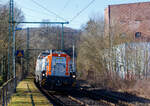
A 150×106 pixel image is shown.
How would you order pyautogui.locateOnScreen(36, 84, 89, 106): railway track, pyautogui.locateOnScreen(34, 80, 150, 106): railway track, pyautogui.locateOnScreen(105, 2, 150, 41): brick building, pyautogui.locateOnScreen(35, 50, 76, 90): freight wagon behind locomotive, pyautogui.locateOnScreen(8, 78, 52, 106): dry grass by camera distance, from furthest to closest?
pyautogui.locateOnScreen(105, 2, 150, 41): brick building < pyautogui.locateOnScreen(35, 50, 76, 90): freight wagon behind locomotive < pyautogui.locateOnScreen(36, 84, 89, 106): railway track < pyautogui.locateOnScreen(34, 80, 150, 106): railway track < pyautogui.locateOnScreen(8, 78, 52, 106): dry grass

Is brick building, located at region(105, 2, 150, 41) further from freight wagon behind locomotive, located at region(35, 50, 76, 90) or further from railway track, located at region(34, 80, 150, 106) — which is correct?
railway track, located at region(34, 80, 150, 106)

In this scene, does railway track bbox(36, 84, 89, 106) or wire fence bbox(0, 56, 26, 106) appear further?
railway track bbox(36, 84, 89, 106)

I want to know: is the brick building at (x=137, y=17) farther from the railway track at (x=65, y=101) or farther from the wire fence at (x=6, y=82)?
the railway track at (x=65, y=101)

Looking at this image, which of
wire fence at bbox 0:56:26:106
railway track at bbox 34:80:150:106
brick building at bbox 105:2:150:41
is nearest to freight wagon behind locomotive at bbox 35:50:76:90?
railway track at bbox 34:80:150:106

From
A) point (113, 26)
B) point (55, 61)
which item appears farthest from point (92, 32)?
point (55, 61)

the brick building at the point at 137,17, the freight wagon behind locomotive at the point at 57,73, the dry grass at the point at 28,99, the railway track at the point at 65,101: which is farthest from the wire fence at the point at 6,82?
the brick building at the point at 137,17

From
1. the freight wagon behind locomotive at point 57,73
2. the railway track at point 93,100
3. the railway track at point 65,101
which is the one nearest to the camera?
the railway track at point 93,100

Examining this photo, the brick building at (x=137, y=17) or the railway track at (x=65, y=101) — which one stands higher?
the brick building at (x=137, y=17)

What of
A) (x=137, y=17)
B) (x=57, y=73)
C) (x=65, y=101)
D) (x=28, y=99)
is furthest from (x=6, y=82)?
(x=137, y=17)

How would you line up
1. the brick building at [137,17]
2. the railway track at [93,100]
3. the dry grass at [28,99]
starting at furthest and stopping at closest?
the brick building at [137,17]
the railway track at [93,100]
the dry grass at [28,99]

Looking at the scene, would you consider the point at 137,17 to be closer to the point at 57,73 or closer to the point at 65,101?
the point at 57,73

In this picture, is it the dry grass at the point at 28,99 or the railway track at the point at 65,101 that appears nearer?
the dry grass at the point at 28,99

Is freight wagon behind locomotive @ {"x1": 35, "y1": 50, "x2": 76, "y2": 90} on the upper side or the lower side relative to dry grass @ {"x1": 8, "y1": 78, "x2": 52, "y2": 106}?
upper

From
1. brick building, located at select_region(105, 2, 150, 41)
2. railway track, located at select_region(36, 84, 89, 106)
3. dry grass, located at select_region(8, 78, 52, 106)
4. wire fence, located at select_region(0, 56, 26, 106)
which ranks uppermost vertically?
brick building, located at select_region(105, 2, 150, 41)
